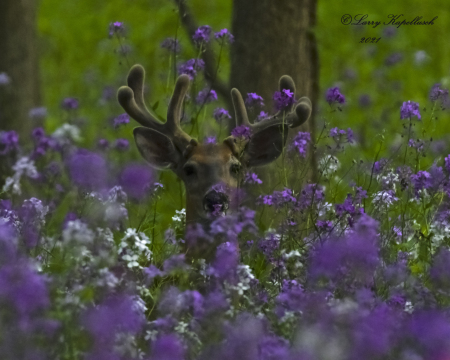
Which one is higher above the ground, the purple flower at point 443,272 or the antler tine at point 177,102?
the antler tine at point 177,102

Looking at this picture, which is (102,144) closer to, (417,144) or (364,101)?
(417,144)

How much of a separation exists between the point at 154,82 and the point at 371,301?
46.4 feet

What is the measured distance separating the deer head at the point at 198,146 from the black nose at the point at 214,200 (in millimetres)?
246

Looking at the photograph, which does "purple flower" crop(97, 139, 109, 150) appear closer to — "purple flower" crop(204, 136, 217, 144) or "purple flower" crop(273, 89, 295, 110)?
"purple flower" crop(204, 136, 217, 144)

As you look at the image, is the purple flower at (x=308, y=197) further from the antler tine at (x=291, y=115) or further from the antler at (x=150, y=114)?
the antler at (x=150, y=114)

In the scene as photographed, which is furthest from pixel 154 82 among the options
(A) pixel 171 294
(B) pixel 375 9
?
(A) pixel 171 294

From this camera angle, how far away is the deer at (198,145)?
18.7ft

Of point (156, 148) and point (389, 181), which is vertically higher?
point (156, 148)

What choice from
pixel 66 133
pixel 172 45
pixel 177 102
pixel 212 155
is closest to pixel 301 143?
pixel 212 155

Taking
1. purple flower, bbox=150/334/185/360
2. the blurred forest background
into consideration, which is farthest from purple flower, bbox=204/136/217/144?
purple flower, bbox=150/334/185/360

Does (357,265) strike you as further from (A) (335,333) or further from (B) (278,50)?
(B) (278,50)

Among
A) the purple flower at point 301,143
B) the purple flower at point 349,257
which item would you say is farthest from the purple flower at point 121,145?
the purple flower at point 349,257

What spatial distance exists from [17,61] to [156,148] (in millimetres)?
5686

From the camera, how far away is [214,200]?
17.1ft
